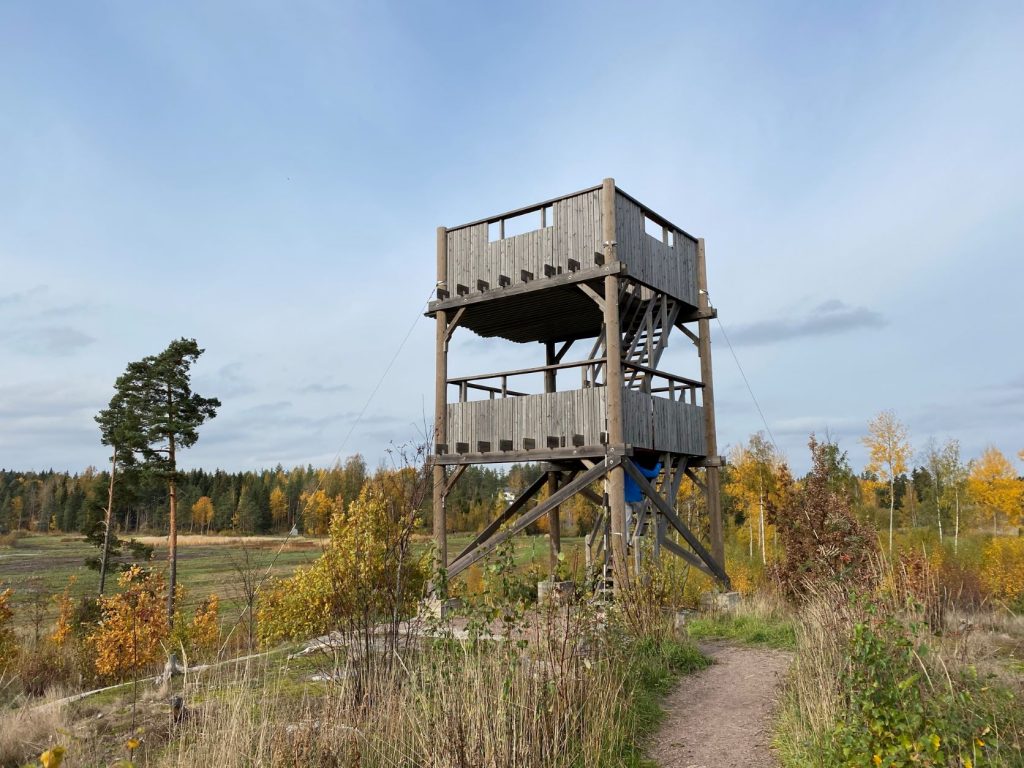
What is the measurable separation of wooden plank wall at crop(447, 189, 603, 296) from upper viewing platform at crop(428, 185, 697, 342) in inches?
0.7

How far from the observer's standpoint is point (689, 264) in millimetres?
15641

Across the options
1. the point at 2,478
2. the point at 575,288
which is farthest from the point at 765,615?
the point at 2,478

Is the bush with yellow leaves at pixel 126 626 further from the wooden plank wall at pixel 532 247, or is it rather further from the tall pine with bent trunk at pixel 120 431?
the wooden plank wall at pixel 532 247

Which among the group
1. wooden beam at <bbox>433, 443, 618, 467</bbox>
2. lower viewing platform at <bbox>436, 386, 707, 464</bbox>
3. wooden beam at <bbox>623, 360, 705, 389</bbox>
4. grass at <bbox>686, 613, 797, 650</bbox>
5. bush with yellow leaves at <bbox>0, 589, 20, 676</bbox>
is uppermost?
wooden beam at <bbox>623, 360, 705, 389</bbox>

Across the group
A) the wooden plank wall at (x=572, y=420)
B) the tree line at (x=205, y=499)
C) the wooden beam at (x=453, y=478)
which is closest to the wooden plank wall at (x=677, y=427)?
the wooden plank wall at (x=572, y=420)

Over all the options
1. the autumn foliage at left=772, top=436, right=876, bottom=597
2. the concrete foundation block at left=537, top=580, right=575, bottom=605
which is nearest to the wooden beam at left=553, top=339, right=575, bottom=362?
the autumn foliage at left=772, top=436, right=876, bottom=597

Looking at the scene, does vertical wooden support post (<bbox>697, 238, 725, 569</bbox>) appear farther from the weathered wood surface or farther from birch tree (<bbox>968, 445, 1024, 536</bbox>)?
birch tree (<bbox>968, 445, 1024, 536</bbox>)

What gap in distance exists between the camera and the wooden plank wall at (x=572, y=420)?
12820 millimetres

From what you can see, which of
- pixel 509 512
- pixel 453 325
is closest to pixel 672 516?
pixel 509 512

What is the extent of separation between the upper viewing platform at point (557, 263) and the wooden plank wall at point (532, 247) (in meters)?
0.02

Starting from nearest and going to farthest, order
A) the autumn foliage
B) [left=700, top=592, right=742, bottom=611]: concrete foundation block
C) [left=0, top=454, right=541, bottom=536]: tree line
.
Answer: the autumn foliage, [left=700, top=592, right=742, bottom=611]: concrete foundation block, [left=0, top=454, right=541, bottom=536]: tree line

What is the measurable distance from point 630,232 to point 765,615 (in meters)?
7.11

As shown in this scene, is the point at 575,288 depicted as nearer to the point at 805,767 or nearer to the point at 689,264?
the point at 689,264

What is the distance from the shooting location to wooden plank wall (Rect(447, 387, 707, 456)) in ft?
42.1
